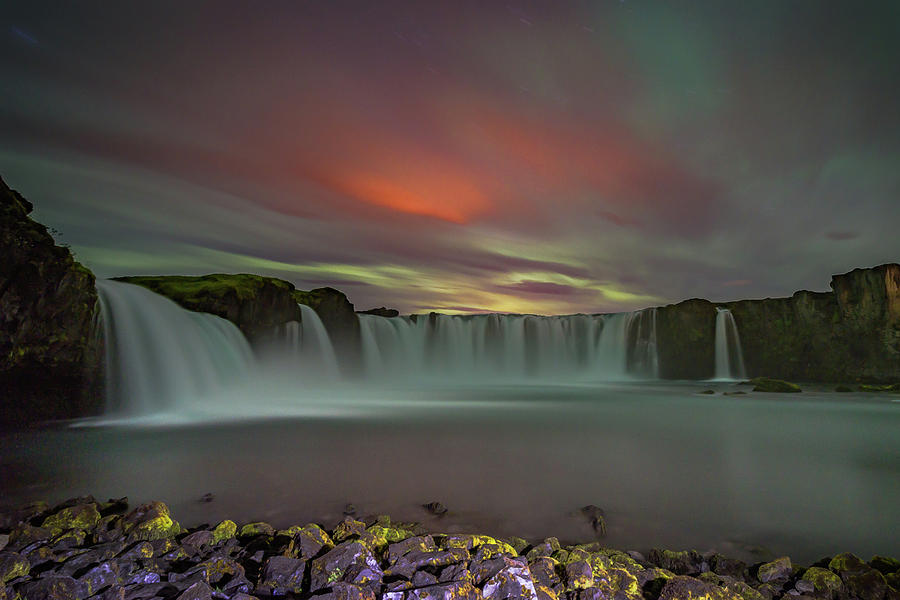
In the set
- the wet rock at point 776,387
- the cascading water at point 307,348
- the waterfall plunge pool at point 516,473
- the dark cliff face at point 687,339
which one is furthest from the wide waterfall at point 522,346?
the waterfall plunge pool at point 516,473

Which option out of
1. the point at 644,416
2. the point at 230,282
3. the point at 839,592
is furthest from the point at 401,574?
the point at 230,282

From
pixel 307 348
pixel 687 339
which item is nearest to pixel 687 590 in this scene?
pixel 307 348

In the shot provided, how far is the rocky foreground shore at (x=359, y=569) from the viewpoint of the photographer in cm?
286

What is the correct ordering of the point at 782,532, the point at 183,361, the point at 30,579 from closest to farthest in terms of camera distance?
the point at 30,579
the point at 782,532
the point at 183,361

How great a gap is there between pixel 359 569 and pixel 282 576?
565 millimetres

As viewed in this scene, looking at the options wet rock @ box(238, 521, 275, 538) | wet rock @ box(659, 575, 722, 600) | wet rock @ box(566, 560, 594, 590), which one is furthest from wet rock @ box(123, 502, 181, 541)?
wet rock @ box(659, 575, 722, 600)

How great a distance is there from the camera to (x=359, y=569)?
9.97 ft

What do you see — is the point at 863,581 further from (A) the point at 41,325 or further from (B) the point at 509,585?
(A) the point at 41,325

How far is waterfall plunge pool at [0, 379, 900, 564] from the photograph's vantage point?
5188 millimetres

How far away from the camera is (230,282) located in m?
25.6

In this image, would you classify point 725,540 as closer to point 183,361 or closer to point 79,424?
point 79,424

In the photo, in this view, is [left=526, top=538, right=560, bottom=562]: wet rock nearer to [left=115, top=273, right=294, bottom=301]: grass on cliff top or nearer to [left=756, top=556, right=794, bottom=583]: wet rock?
[left=756, top=556, right=794, bottom=583]: wet rock

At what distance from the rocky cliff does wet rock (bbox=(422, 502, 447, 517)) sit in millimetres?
41393

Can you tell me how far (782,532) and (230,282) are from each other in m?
26.7
